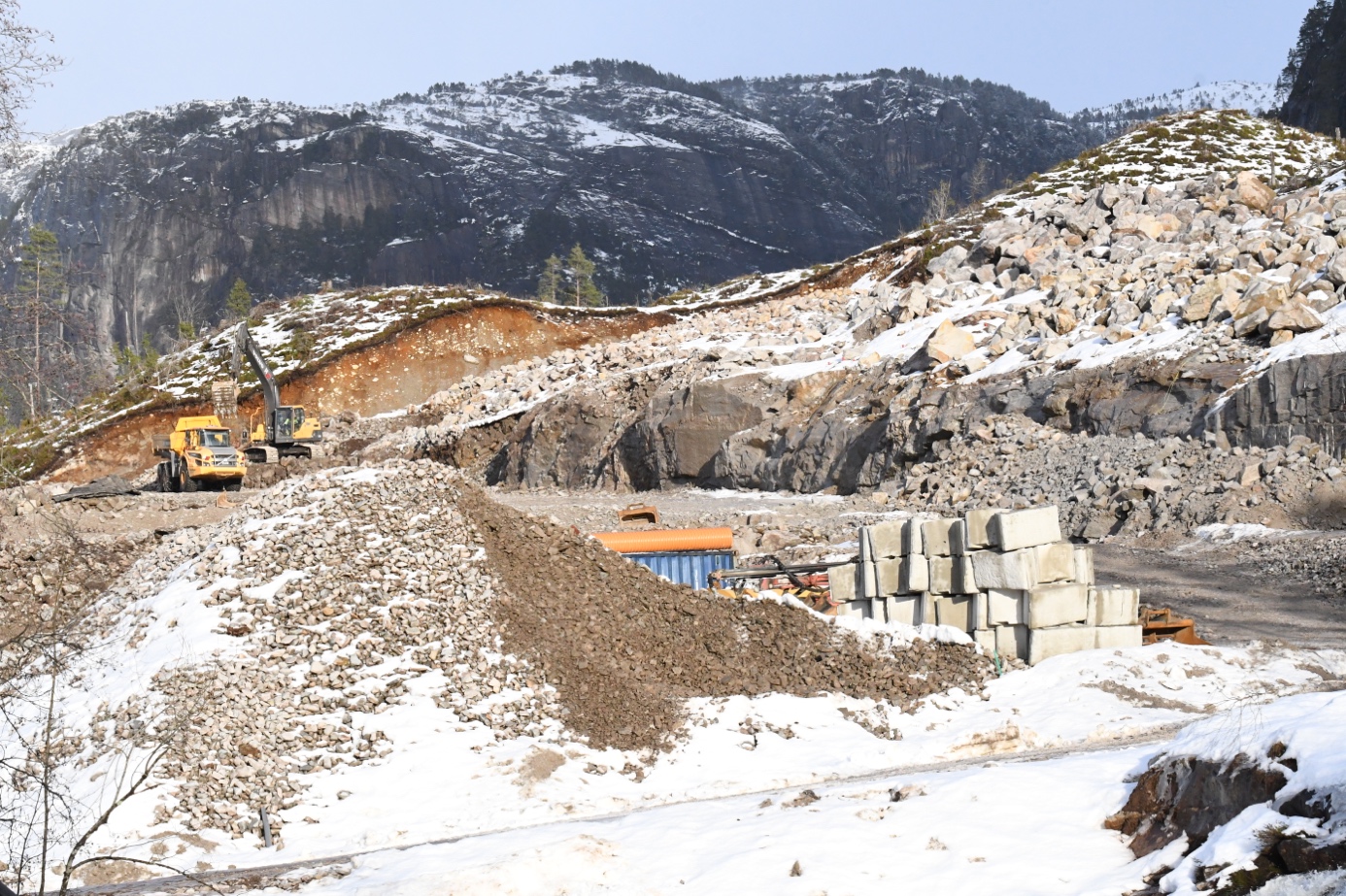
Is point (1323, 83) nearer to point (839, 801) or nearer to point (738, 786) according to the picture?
point (738, 786)

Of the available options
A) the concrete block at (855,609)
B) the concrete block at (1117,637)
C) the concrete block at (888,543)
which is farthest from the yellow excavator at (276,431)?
the concrete block at (1117,637)

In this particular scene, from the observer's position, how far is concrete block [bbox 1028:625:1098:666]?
44.8ft

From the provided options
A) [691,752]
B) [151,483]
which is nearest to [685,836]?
[691,752]

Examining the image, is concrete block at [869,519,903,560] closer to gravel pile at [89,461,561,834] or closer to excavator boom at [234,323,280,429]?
gravel pile at [89,461,561,834]

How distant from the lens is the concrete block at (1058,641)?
1366cm

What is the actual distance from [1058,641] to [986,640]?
0.80 m

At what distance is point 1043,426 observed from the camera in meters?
Answer: 23.5

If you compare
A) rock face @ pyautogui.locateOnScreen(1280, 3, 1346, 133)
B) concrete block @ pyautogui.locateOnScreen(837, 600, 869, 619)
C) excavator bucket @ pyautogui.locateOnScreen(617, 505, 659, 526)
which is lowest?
concrete block @ pyautogui.locateOnScreen(837, 600, 869, 619)

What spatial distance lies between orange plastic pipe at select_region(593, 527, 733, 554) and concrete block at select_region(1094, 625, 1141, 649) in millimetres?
Answer: 5421

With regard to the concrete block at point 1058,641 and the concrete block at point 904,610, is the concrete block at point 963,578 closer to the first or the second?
the concrete block at point 904,610

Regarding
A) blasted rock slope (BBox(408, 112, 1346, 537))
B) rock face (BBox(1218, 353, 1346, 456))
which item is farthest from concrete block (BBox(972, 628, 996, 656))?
rock face (BBox(1218, 353, 1346, 456))

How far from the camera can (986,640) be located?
13891 mm

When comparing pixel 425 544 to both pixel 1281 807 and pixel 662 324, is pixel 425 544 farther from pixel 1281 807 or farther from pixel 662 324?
pixel 662 324

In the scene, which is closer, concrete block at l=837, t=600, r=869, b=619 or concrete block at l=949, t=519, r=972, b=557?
concrete block at l=949, t=519, r=972, b=557
